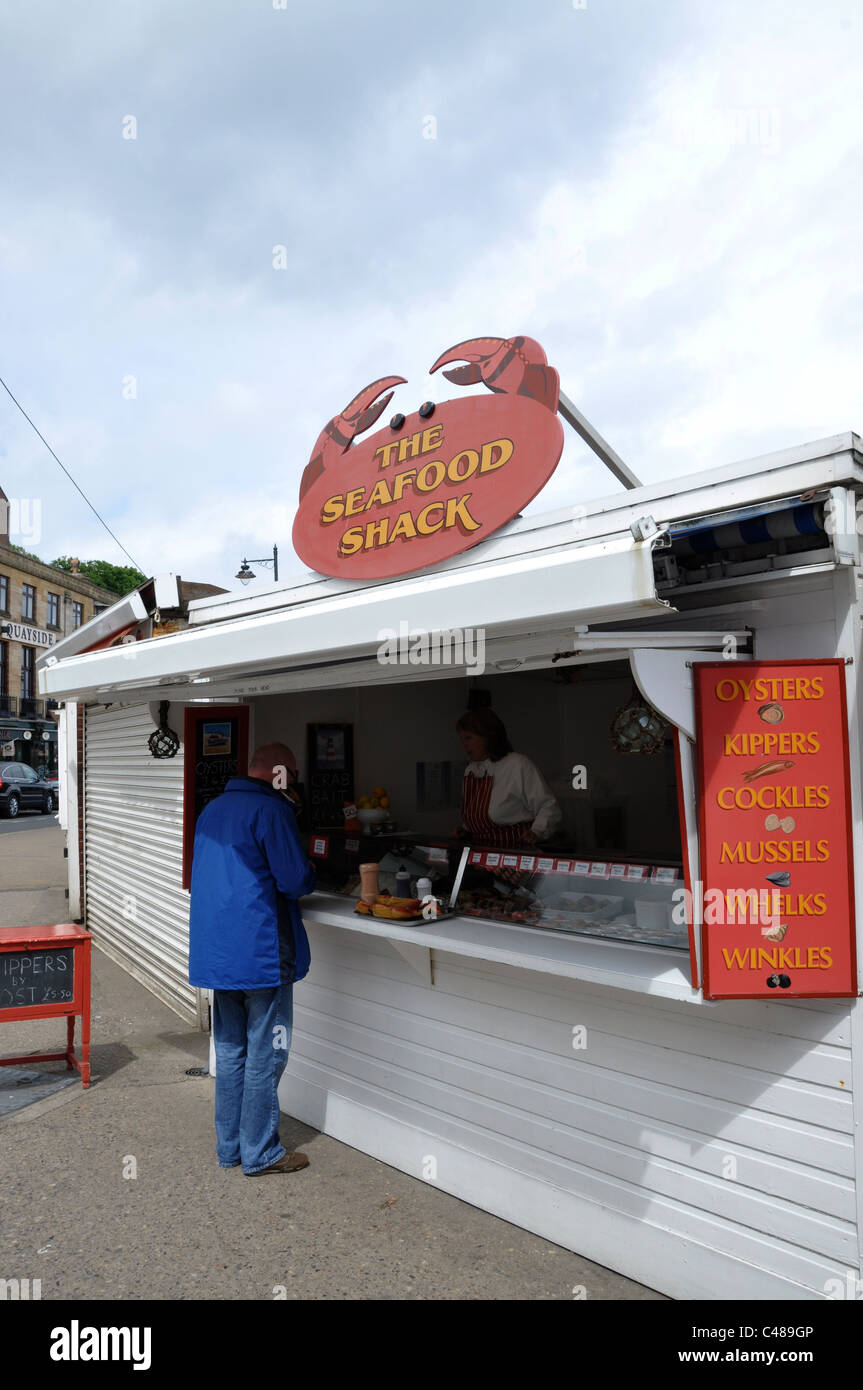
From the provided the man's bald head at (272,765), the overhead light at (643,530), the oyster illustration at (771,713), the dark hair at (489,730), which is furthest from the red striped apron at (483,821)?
the overhead light at (643,530)

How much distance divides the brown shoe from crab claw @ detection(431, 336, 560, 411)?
377cm

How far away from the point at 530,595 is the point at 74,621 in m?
48.7

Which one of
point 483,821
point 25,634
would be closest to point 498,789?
point 483,821

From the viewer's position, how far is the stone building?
4041 cm

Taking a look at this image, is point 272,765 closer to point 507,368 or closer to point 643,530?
point 507,368

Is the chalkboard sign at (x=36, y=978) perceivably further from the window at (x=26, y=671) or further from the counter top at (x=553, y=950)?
the window at (x=26, y=671)

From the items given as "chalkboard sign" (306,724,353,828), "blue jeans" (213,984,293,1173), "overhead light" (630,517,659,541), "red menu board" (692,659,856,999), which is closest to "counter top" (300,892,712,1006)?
"red menu board" (692,659,856,999)

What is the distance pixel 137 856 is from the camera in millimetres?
8641

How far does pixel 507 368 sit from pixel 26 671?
44.8 metres

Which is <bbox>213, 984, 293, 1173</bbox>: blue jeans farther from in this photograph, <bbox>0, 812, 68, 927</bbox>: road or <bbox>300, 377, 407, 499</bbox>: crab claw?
<bbox>0, 812, 68, 927</bbox>: road

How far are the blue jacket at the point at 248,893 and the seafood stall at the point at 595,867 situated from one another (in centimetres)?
43
